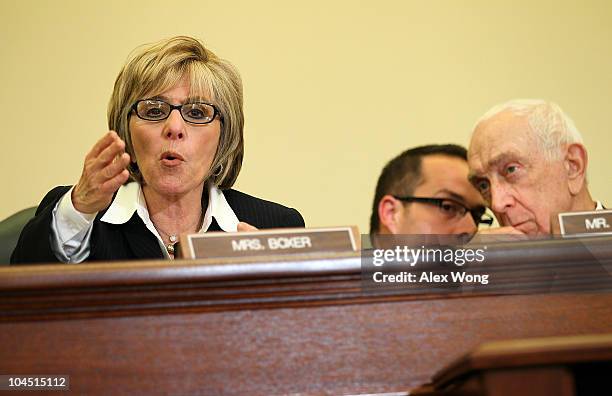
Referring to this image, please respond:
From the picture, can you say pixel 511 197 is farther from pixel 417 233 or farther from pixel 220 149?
pixel 220 149

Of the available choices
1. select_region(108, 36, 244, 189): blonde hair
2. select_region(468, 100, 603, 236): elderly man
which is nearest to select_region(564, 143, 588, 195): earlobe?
select_region(468, 100, 603, 236): elderly man

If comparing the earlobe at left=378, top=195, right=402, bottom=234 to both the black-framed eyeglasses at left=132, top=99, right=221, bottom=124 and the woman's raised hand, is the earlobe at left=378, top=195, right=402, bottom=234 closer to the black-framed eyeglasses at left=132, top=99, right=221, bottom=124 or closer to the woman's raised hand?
the black-framed eyeglasses at left=132, top=99, right=221, bottom=124

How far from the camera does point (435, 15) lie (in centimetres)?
283

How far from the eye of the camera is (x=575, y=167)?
5.80 feet

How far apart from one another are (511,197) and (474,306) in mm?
587

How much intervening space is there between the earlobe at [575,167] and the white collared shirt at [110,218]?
0.66 m

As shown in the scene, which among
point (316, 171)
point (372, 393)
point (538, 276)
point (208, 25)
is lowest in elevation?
point (372, 393)

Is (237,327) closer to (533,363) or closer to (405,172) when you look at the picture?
(533,363)

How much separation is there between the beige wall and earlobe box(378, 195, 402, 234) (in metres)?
0.74

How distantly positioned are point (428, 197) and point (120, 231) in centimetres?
63

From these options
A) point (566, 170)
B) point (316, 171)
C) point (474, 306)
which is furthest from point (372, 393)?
point (316, 171)

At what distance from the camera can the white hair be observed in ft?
5.78

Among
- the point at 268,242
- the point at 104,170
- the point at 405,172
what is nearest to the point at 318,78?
the point at 405,172

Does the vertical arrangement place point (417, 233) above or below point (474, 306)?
above
